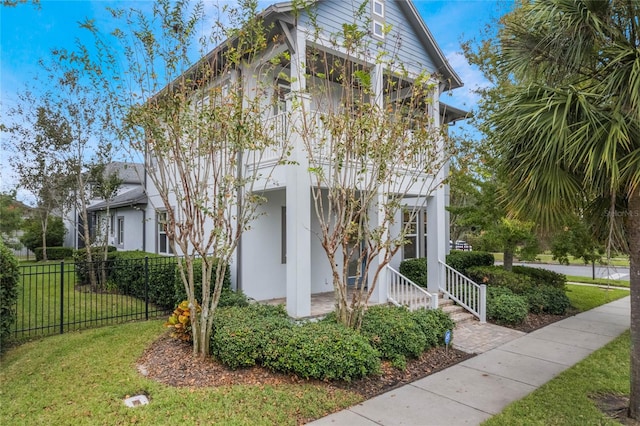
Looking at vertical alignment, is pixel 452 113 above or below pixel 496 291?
above

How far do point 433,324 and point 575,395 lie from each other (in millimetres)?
2443

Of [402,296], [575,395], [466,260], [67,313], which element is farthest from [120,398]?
[466,260]

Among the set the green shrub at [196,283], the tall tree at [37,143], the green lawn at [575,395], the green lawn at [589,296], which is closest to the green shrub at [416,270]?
the green lawn at [589,296]

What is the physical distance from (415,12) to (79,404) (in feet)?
38.4

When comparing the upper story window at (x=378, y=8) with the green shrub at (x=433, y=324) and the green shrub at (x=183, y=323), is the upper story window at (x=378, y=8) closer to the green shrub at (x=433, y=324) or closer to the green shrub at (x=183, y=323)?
the green shrub at (x=433, y=324)

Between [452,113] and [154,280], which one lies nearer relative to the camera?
[154,280]

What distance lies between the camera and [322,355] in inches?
218

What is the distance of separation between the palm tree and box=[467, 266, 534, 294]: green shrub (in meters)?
5.54

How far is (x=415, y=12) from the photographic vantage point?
10906mm

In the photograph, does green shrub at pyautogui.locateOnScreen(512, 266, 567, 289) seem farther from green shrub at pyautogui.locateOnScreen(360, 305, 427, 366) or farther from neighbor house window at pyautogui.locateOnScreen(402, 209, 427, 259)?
green shrub at pyautogui.locateOnScreen(360, 305, 427, 366)

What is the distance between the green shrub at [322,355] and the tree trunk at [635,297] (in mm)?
3243

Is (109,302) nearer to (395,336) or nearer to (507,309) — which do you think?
(395,336)

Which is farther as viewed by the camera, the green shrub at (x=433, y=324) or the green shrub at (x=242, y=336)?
the green shrub at (x=433, y=324)

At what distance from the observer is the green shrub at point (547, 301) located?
10.6m
